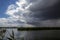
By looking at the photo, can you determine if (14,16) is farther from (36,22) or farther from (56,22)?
(56,22)

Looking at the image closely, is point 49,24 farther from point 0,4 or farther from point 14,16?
point 0,4

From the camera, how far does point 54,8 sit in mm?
4898

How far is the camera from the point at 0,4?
5.02 metres

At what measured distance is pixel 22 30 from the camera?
491cm

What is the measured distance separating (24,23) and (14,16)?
282 mm

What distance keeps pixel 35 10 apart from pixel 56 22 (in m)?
0.55

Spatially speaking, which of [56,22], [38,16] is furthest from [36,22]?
[56,22]

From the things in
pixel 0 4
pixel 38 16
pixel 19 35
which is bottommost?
pixel 19 35

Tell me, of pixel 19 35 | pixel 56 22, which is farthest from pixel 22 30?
pixel 56 22

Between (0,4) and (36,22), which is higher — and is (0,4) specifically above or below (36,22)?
above

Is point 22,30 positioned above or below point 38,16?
below

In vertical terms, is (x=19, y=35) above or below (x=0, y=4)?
below

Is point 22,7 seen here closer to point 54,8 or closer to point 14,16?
point 14,16

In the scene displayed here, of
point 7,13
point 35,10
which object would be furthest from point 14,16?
point 35,10
